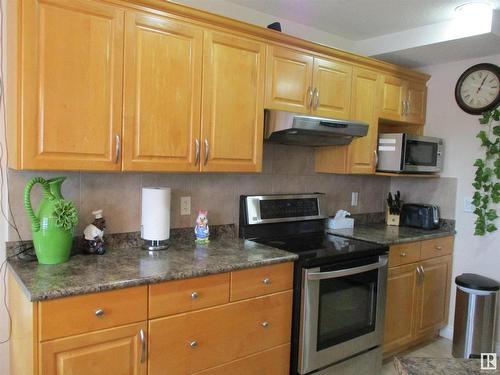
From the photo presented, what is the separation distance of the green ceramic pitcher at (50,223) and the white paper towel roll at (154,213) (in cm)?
38

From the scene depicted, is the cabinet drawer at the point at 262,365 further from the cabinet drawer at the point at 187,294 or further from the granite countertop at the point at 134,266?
the granite countertop at the point at 134,266

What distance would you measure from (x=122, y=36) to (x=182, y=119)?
482 millimetres

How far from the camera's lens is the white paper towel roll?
2066 mm

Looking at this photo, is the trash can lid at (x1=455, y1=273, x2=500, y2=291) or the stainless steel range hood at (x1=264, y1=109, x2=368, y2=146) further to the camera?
the trash can lid at (x1=455, y1=273, x2=500, y2=291)

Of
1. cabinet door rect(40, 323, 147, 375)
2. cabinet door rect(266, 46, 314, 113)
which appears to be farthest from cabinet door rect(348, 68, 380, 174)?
cabinet door rect(40, 323, 147, 375)

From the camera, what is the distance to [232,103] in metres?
2.22

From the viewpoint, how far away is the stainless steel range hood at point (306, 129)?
2.30 metres

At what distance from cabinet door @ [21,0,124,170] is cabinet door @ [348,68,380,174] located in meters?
1.71

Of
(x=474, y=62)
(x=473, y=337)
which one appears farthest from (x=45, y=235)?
(x=474, y=62)

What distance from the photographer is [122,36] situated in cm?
183

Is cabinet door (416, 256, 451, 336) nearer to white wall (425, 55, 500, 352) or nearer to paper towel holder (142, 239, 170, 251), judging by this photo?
white wall (425, 55, 500, 352)

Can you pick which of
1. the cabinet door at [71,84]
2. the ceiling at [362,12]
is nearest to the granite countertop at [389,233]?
the ceiling at [362,12]

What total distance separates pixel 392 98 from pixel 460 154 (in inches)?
30.2

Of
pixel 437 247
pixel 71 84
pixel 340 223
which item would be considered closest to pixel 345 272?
pixel 340 223
